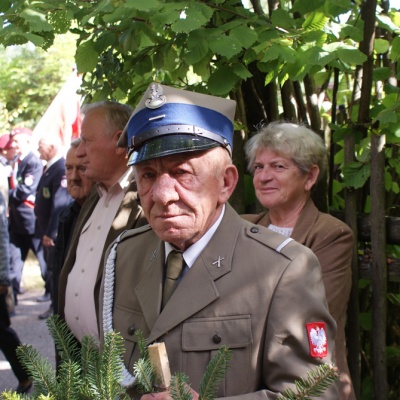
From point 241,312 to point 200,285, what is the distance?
150 mm

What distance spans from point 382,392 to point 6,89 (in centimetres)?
1593

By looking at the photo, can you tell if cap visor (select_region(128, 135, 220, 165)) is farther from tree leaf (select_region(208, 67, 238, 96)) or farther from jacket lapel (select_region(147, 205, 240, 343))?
tree leaf (select_region(208, 67, 238, 96))

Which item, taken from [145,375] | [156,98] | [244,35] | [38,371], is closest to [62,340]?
[38,371]

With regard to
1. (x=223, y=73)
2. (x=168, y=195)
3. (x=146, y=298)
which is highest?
(x=223, y=73)

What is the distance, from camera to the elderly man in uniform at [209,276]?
2.04 metres

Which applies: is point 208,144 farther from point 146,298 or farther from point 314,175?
point 314,175

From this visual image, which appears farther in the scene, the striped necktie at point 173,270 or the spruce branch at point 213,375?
the striped necktie at point 173,270

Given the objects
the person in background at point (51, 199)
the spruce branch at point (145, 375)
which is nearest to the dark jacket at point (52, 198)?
the person in background at point (51, 199)

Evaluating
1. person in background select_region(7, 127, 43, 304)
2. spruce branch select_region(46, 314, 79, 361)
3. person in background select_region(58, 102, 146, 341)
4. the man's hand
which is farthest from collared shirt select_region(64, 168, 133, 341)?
person in background select_region(7, 127, 43, 304)

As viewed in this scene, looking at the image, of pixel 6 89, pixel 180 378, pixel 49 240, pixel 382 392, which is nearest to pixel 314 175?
pixel 382 392

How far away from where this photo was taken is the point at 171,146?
2.14 meters

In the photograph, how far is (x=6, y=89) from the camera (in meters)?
18.0

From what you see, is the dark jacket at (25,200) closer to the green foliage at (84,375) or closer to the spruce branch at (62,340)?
the spruce branch at (62,340)

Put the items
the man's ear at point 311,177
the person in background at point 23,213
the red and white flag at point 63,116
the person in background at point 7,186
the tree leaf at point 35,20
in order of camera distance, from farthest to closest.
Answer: the red and white flag at point 63,116 → the person in background at point 23,213 → the person in background at point 7,186 → the man's ear at point 311,177 → the tree leaf at point 35,20
